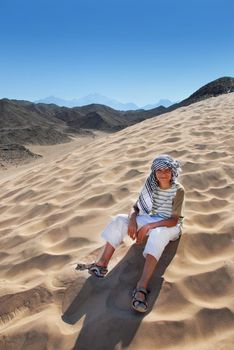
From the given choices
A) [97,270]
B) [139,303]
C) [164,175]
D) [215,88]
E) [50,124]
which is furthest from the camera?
[50,124]

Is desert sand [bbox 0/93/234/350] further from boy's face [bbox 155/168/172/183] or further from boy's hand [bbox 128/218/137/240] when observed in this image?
boy's face [bbox 155/168/172/183]

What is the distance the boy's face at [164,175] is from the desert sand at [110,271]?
0.46m

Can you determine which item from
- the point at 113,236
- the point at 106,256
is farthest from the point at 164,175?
the point at 106,256

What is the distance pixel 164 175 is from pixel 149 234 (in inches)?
16.5

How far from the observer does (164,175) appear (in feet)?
10.6

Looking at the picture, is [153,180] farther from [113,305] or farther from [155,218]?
[113,305]

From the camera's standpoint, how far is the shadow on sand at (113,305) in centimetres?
255

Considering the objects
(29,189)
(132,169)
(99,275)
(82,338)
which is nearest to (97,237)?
(99,275)

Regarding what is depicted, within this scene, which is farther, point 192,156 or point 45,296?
point 192,156

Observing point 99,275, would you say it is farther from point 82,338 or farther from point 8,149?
point 8,149

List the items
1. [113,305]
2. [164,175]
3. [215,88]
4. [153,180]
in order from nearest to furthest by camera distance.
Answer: [113,305] < [164,175] < [153,180] < [215,88]

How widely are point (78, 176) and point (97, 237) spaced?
86.3 inches

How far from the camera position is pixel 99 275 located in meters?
3.11

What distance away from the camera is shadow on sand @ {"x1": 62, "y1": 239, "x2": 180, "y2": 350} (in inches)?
100
